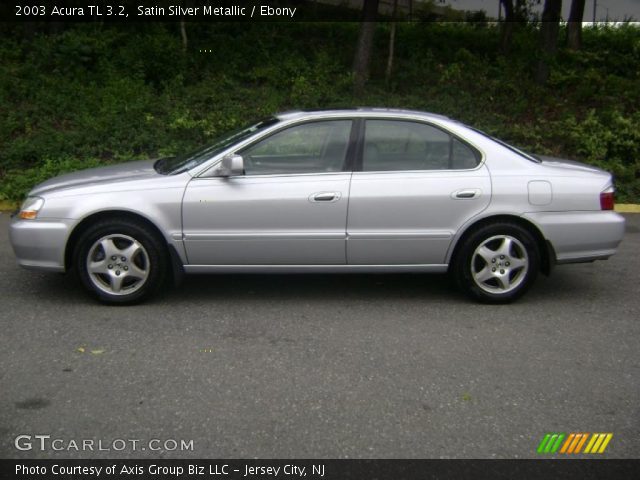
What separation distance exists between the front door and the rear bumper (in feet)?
4.95

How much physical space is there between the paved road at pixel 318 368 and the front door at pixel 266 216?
17.0 inches

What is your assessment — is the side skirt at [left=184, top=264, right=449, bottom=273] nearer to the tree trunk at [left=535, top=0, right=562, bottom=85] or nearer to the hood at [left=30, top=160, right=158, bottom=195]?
the hood at [left=30, top=160, right=158, bottom=195]

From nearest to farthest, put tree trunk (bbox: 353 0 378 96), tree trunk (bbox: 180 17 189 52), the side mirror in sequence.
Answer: the side mirror
tree trunk (bbox: 353 0 378 96)
tree trunk (bbox: 180 17 189 52)

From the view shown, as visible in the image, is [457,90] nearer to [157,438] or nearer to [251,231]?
[251,231]

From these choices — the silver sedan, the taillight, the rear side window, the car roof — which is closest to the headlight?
the silver sedan

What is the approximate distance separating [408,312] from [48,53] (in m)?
9.85

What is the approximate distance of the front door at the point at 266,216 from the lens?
545 cm

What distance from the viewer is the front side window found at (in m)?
5.62

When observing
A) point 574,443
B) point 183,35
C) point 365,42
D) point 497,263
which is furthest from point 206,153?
point 183,35

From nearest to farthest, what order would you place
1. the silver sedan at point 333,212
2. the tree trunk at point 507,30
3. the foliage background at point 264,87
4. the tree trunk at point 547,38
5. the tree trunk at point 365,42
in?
the silver sedan at point 333,212 < the foliage background at point 264,87 < the tree trunk at point 365,42 < the tree trunk at point 547,38 < the tree trunk at point 507,30

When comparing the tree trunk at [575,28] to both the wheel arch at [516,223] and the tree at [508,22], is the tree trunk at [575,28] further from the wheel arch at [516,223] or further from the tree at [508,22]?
the wheel arch at [516,223]
